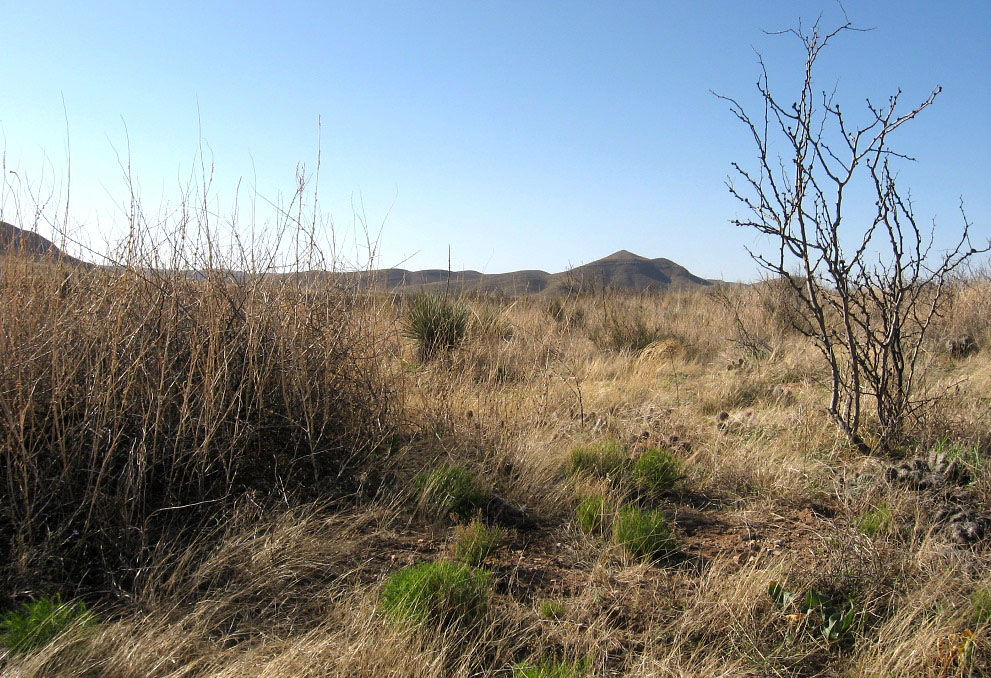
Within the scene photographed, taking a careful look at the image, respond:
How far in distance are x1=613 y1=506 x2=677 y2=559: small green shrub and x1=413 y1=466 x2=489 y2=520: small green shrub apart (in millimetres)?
692

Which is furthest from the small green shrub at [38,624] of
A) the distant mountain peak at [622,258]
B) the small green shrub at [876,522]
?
the distant mountain peak at [622,258]

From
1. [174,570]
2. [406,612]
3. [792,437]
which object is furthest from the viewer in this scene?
[792,437]

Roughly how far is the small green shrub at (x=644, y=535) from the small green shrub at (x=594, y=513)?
0.40ft

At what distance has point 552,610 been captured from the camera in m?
2.25

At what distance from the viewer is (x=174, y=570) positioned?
2.42m

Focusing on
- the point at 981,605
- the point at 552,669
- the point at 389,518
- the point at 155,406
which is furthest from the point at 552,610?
the point at 155,406

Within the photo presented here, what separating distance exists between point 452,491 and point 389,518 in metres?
0.32

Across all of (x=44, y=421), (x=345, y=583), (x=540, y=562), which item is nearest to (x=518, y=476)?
(x=540, y=562)

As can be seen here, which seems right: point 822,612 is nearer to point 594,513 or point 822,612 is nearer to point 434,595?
point 594,513

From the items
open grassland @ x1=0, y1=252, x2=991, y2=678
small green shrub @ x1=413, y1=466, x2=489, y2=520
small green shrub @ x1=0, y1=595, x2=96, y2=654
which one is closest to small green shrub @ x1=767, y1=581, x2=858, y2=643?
open grassland @ x1=0, y1=252, x2=991, y2=678

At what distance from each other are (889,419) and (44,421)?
13.5 feet

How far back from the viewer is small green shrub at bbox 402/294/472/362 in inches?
276

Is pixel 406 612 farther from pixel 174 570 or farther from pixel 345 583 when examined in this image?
pixel 174 570

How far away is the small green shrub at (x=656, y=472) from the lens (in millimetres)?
3404
